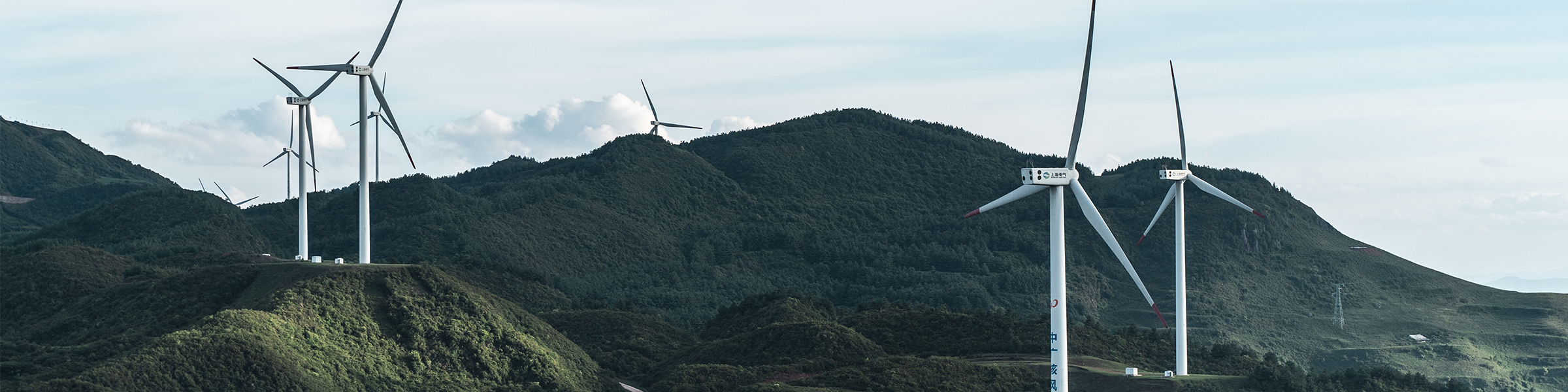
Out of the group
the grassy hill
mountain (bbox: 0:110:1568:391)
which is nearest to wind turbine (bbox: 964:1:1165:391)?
the grassy hill

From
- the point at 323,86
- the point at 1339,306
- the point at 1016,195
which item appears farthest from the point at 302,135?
the point at 1339,306

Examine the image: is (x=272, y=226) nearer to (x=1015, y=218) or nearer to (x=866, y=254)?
(x=866, y=254)

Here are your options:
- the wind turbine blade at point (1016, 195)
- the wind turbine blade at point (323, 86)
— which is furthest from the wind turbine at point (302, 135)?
the wind turbine blade at point (1016, 195)

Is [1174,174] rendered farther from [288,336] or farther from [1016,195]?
[288,336]

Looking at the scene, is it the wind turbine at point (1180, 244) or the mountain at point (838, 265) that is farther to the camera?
the mountain at point (838, 265)

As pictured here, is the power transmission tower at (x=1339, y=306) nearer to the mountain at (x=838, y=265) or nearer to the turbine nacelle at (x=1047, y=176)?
the mountain at (x=838, y=265)

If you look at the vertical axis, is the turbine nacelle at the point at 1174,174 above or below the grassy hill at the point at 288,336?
above

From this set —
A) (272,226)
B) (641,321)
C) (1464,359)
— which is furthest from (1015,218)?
(272,226)
